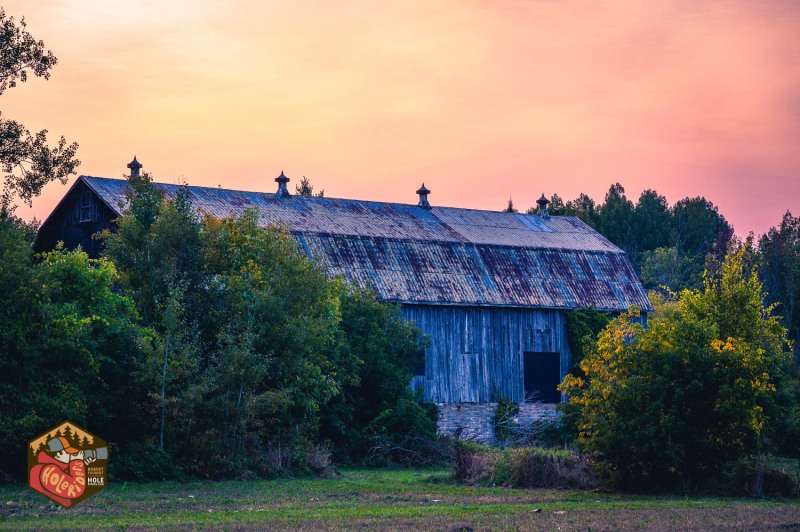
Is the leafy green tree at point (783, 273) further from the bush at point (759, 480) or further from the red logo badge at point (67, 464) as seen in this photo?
the red logo badge at point (67, 464)

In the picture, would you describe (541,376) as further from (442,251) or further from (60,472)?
(60,472)

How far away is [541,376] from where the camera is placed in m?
48.5

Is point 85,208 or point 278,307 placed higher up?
point 85,208

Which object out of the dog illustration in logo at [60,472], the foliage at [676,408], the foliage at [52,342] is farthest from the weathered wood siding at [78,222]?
the foliage at [676,408]

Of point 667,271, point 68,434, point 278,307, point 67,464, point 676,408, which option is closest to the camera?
point 67,464

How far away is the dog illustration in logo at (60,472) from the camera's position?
2456 cm

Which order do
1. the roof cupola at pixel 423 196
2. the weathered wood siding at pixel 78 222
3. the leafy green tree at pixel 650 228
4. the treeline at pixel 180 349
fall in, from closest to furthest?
the treeline at pixel 180 349, the weathered wood siding at pixel 78 222, the roof cupola at pixel 423 196, the leafy green tree at pixel 650 228

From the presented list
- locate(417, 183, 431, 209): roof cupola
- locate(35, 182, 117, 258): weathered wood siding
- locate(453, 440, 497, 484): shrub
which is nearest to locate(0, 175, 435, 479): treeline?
locate(453, 440, 497, 484): shrub

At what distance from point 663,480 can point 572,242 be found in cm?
2698

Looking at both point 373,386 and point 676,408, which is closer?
point 676,408

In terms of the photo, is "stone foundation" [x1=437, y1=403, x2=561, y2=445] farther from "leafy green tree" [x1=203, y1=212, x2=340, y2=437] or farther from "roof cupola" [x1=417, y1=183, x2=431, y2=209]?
"roof cupola" [x1=417, y1=183, x2=431, y2=209]

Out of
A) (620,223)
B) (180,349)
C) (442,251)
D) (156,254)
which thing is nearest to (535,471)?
(180,349)

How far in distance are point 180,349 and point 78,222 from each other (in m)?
16.2

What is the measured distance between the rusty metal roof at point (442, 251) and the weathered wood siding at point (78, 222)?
75cm
